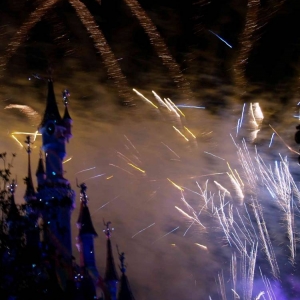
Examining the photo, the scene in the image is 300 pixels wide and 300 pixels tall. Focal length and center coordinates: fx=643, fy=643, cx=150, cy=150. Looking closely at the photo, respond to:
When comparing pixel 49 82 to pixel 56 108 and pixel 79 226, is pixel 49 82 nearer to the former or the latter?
pixel 56 108

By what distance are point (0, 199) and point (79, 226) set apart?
78.3 feet

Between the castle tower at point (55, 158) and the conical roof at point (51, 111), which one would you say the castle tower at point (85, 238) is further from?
the conical roof at point (51, 111)

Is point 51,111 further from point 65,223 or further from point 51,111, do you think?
point 65,223

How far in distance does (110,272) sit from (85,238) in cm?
420

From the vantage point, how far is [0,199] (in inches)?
698

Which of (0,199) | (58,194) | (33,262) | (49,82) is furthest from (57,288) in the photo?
(49,82)

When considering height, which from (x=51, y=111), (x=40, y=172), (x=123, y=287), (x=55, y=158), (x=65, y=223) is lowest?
(x=123, y=287)

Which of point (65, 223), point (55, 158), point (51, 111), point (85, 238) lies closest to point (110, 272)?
point (85, 238)

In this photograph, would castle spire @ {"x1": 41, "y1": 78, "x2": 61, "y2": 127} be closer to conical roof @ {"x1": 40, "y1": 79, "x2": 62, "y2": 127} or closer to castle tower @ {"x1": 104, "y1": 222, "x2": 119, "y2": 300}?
conical roof @ {"x1": 40, "y1": 79, "x2": 62, "y2": 127}

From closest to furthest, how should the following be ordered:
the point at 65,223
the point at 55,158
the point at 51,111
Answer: the point at 65,223 < the point at 55,158 < the point at 51,111

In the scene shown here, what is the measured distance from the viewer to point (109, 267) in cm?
4438

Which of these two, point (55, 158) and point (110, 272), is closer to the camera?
point (55, 158)

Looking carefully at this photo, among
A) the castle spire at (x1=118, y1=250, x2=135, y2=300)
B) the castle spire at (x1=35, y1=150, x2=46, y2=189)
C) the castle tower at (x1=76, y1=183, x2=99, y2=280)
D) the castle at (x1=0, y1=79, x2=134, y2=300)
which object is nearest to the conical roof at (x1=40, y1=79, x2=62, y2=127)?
the castle at (x1=0, y1=79, x2=134, y2=300)

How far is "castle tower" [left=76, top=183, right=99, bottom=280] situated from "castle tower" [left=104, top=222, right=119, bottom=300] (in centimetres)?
248
